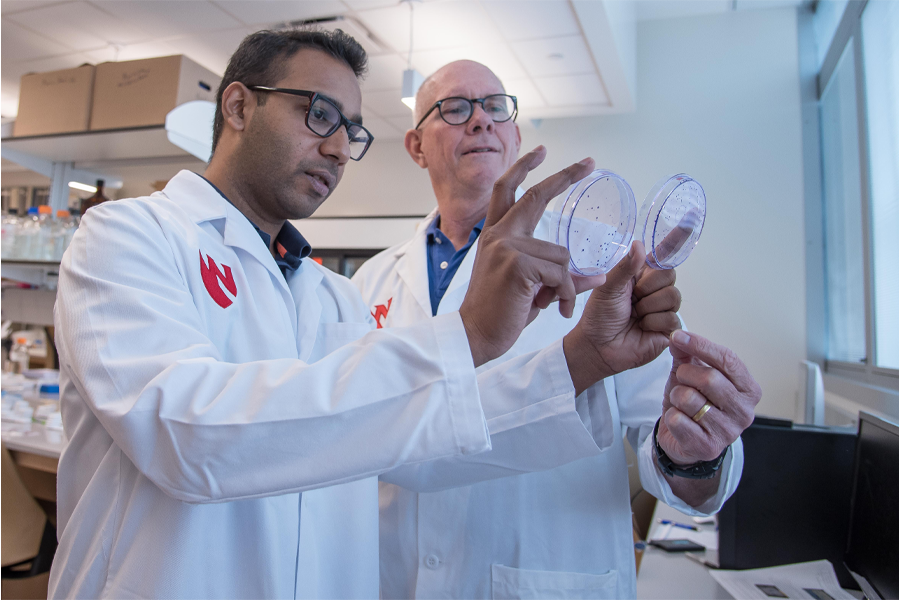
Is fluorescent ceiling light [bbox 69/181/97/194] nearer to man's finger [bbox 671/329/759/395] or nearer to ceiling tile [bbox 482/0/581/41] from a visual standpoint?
ceiling tile [bbox 482/0/581/41]

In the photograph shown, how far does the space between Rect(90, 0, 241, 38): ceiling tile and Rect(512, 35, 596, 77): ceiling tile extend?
183cm

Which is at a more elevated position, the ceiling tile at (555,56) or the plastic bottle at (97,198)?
the ceiling tile at (555,56)

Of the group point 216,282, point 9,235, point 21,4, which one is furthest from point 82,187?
point 216,282

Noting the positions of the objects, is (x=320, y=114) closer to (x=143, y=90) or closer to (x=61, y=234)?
(x=143, y=90)

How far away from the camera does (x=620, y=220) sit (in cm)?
79

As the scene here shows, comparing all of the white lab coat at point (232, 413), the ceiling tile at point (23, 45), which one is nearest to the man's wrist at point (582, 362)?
the white lab coat at point (232, 413)

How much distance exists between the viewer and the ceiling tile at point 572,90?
3867 millimetres

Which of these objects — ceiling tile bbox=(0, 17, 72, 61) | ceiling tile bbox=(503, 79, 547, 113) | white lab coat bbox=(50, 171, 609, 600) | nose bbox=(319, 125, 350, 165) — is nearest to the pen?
white lab coat bbox=(50, 171, 609, 600)

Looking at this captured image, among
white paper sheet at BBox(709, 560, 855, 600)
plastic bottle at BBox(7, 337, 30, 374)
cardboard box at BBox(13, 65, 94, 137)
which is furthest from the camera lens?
plastic bottle at BBox(7, 337, 30, 374)

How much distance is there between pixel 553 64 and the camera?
12.0 feet

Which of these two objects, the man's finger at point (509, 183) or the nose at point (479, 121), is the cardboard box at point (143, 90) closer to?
the nose at point (479, 121)

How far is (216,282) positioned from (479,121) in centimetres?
88

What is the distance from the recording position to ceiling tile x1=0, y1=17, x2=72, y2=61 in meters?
3.77

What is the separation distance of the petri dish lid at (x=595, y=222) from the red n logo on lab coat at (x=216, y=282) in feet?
1.77
